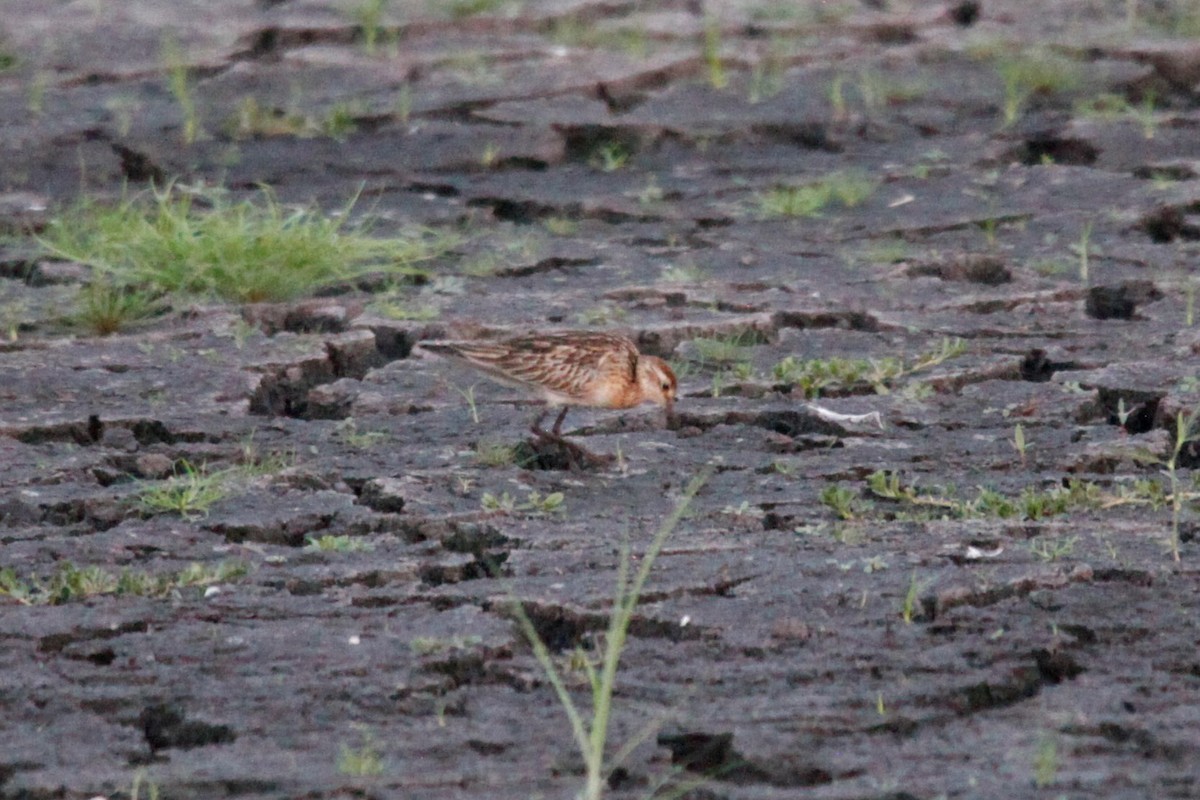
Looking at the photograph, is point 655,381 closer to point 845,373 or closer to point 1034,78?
point 845,373

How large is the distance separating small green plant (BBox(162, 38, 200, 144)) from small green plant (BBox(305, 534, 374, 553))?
4.60 m

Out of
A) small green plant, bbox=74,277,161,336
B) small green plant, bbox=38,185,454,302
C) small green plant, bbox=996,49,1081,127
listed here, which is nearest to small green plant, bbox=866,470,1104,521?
small green plant, bbox=38,185,454,302

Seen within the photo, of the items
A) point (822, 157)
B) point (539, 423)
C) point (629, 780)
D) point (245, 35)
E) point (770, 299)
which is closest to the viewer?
point (629, 780)

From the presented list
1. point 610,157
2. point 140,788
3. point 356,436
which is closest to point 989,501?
point 356,436

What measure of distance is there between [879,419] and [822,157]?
349cm

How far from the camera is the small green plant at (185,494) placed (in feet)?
17.6

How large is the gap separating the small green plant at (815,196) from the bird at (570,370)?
8.34 feet

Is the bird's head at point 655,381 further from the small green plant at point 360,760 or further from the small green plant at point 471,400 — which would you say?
the small green plant at point 360,760

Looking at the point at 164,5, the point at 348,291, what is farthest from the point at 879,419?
the point at 164,5

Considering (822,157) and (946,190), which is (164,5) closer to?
(822,157)

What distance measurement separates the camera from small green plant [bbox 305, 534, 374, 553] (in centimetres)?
513

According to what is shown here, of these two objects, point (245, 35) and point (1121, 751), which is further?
point (245, 35)

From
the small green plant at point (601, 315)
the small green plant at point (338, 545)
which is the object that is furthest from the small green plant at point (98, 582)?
the small green plant at point (601, 315)

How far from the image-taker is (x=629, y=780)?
3.95 m
